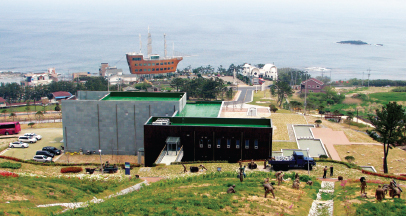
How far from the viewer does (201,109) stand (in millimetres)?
48531

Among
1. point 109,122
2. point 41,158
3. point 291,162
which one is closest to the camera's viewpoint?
point 291,162

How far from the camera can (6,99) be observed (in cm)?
9812

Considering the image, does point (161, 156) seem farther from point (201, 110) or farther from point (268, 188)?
point (268, 188)

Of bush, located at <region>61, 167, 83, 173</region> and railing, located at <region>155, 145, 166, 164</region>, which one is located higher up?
railing, located at <region>155, 145, 166, 164</region>

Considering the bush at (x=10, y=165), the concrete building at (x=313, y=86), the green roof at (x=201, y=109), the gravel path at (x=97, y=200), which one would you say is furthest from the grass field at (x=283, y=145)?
the concrete building at (x=313, y=86)

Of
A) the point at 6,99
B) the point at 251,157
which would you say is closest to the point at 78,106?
the point at 251,157

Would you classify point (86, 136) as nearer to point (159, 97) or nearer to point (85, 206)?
point (159, 97)

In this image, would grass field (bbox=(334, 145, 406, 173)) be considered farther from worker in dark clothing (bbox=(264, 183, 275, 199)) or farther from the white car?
the white car

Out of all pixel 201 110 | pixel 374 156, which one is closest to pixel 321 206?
pixel 374 156

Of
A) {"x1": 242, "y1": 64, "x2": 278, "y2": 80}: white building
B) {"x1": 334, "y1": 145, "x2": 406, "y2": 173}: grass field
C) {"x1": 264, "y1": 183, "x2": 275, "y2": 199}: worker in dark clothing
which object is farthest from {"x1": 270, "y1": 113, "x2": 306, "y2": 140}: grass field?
{"x1": 242, "y1": 64, "x2": 278, "y2": 80}: white building

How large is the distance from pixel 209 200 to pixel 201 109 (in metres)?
27.6

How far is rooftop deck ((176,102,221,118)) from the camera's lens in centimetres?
4531

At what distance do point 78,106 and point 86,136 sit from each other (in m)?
3.74

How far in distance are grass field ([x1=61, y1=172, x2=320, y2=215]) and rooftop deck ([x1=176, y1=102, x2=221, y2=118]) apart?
62.2 feet
